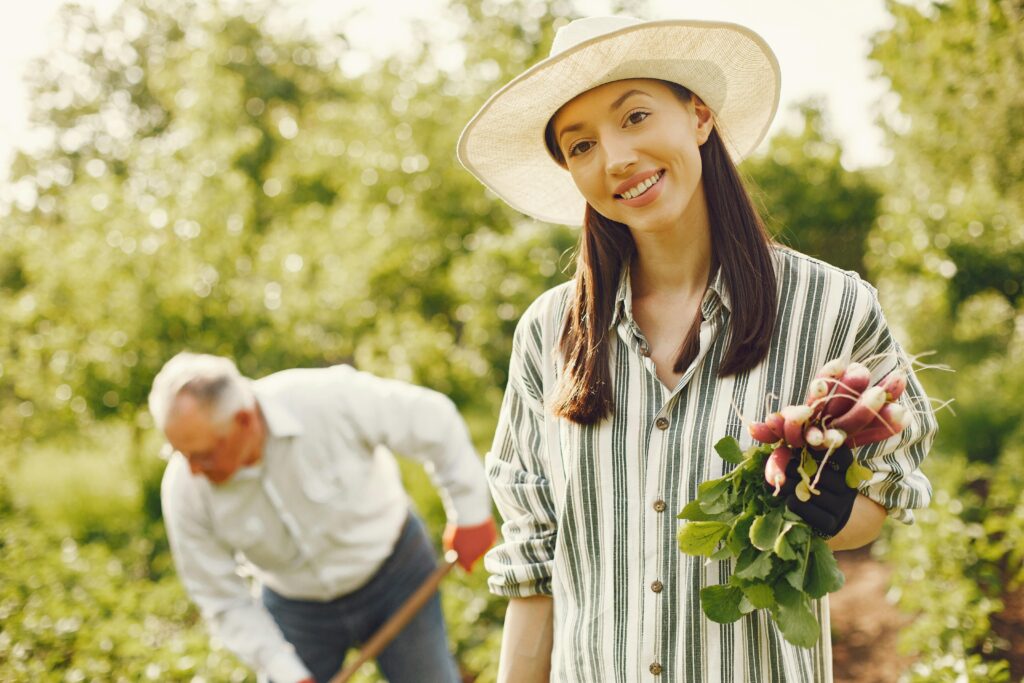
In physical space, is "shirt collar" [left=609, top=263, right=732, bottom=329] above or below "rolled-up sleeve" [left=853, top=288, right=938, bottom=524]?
above

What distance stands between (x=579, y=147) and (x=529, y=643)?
95 cm

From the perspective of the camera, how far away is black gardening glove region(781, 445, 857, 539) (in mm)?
1369

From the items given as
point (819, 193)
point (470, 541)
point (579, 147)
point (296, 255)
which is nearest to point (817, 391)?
point (579, 147)

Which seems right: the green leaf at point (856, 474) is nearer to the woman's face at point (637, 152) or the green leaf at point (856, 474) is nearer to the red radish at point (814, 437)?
the red radish at point (814, 437)

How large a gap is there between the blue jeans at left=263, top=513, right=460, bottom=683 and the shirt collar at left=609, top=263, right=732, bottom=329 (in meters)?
1.90

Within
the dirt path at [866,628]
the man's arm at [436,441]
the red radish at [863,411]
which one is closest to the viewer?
the red radish at [863,411]

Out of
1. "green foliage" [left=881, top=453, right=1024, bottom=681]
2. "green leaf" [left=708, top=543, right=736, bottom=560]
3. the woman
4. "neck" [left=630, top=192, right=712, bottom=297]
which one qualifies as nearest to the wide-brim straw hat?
the woman

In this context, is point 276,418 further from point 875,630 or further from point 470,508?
point 875,630

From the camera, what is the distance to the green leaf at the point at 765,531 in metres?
1.33

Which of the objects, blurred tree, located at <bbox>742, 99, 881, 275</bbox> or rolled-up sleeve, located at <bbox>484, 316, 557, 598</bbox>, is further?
blurred tree, located at <bbox>742, 99, 881, 275</bbox>

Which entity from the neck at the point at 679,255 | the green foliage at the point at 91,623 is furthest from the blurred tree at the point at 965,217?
the green foliage at the point at 91,623

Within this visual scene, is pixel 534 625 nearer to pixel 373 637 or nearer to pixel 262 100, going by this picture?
pixel 373 637

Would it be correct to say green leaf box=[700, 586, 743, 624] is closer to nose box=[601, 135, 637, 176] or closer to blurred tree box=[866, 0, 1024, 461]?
nose box=[601, 135, 637, 176]

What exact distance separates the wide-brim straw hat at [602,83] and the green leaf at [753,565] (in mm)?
Result: 811
